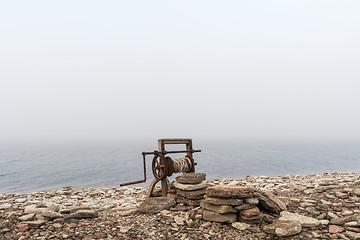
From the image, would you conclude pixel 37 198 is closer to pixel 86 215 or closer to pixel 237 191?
pixel 86 215

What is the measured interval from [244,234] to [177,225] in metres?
1.84

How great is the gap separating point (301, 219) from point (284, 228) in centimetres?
102

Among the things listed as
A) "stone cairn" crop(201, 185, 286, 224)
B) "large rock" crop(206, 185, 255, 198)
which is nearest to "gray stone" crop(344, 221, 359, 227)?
"stone cairn" crop(201, 185, 286, 224)

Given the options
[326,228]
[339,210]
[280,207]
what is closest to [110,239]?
[280,207]

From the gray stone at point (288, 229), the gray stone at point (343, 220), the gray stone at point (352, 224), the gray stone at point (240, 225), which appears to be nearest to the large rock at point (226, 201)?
the gray stone at point (240, 225)

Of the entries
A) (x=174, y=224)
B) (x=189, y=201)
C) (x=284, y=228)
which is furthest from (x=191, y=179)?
Result: (x=284, y=228)

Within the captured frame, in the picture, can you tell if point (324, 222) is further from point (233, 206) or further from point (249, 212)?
point (233, 206)

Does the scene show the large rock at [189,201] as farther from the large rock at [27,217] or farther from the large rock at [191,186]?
the large rock at [27,217]

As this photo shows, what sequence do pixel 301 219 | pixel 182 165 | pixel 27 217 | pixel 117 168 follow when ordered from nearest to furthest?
1. pixel 301 219
2. pixel 27 217
3. pixel 182 165
4. pixel 117 168

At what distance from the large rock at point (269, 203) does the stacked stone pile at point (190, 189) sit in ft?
6.63

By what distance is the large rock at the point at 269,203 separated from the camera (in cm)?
754

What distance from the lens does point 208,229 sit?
22.3 ft

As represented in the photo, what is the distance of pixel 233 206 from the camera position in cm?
726

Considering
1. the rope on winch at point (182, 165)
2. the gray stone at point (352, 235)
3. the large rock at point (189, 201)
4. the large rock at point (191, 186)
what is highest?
the rope on winch at point (182, 165)
